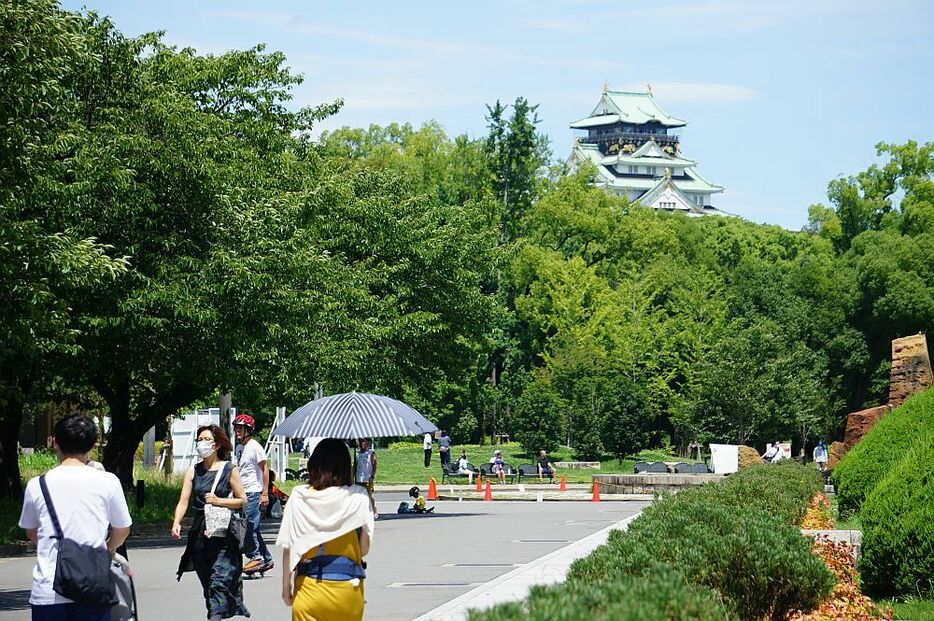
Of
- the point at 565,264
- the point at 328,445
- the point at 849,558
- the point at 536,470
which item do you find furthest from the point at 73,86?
the point at 565,264

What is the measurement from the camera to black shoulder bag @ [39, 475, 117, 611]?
7.49 m

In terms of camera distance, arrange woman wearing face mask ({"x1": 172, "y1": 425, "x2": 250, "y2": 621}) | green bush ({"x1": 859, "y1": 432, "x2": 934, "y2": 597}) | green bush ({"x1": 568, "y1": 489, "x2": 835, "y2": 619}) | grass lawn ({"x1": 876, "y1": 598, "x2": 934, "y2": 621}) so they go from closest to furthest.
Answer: green bush ({"x1": 568, "y1": 489, "x2": 835, "y2": 619})
woman wearing face mask ({"x1": 172, "y1": 425, "x2": 250, "y2": 621})
grass lawn ({"x1": 876, "y1": 598, "x2": 934, "y2": 621})
green bush ({"x1": 859, "y1": 432, "x2": 934, "y2": 597})

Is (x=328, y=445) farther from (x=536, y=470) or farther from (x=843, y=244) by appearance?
(x=843, y=244)

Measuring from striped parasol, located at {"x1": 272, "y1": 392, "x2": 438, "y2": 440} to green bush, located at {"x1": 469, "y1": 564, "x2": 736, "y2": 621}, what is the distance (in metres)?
4.73

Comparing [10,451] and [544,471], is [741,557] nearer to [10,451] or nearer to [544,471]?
[10,451]

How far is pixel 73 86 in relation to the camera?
24297 mm

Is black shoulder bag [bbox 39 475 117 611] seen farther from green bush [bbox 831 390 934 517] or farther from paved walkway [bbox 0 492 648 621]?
green bush [bbox 831 390 934 517]

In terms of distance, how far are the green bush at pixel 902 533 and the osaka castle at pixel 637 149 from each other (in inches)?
5418

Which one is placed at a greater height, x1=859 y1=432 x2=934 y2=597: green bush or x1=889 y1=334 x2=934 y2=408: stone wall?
x1=889 y1=334 x2=934 y2=408: stone wall

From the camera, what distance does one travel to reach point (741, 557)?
10109 mm

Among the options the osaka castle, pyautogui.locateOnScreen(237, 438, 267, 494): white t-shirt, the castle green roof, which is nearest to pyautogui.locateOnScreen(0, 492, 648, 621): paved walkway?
pyautogui.locateOnScreen(237, 438, 267, 494): white t-shirt

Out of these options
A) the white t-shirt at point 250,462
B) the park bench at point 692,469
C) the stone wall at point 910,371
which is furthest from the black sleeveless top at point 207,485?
the park bench at point 692,469

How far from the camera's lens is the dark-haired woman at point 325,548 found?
7.96 meters

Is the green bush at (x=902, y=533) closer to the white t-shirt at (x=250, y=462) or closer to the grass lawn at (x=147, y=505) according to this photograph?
the white t-shirt at (x=250, y=462)
